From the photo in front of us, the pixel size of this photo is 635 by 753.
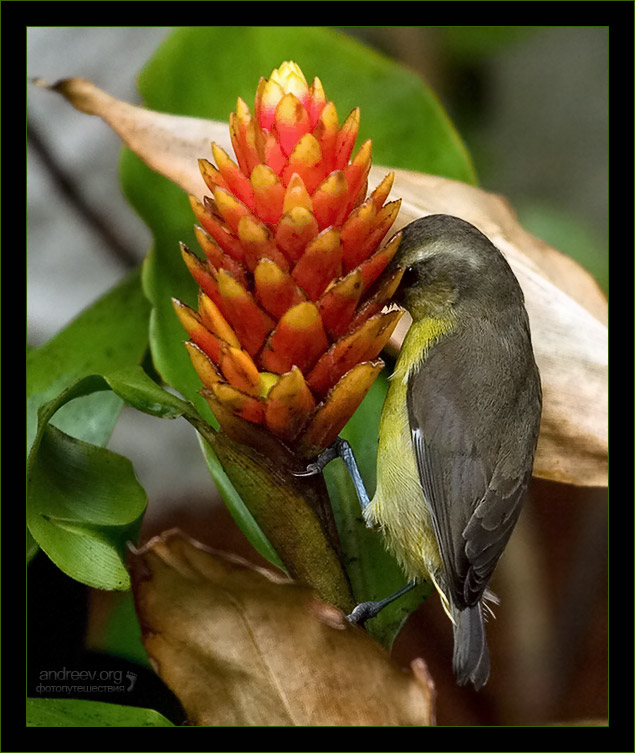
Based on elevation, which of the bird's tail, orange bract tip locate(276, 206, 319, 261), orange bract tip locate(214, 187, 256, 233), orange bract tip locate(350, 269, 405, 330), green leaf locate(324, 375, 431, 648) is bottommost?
the bird's tail

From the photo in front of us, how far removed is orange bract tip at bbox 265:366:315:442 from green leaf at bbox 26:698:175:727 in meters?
0.34

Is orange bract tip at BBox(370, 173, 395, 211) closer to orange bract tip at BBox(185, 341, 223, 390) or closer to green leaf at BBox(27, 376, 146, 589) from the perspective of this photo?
orange bract tip at BBox(185, 341, 223, 390)

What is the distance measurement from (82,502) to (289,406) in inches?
9.8

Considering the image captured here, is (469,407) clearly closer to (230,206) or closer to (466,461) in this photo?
(466,461)

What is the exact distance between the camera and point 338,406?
744 millimetres

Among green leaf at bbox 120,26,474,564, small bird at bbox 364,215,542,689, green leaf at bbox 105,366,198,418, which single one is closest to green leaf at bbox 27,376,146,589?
green leaf at bbox 105,366,198,418

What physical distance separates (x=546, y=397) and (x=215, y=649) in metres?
0.45

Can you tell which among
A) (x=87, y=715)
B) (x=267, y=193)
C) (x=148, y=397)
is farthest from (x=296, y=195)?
(x=87, y=715)

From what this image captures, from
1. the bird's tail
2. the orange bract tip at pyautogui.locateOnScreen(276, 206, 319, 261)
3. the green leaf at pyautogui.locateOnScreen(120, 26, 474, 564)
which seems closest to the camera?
the orange bract tip at pyautogui.locateOnScreen(276, 206, 319, 261)

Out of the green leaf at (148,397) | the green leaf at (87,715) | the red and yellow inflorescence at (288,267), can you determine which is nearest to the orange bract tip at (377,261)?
the red and yellow inflorescence at (288,267)

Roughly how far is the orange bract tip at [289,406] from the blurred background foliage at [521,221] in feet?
0.69

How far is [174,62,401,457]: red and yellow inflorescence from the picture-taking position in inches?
27.2

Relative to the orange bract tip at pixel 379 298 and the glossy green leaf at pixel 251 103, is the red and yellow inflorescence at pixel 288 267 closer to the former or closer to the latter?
the orange bract tip at pixel 379 298
